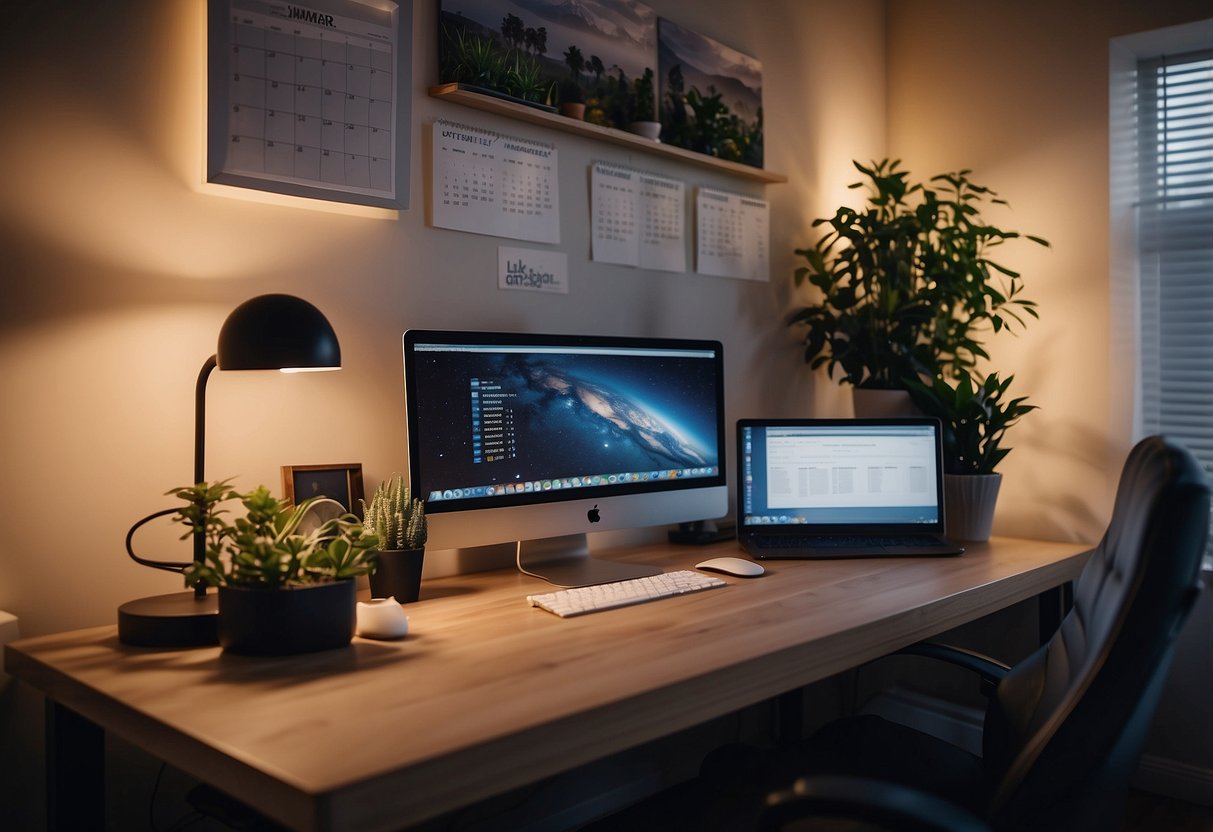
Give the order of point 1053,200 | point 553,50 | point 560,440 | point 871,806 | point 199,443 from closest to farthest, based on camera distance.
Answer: point 871,806 → point 199,443 → point 560,440 → point 553,50 → point 1053,200

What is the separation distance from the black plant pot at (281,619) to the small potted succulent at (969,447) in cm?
163

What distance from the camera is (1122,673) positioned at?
3.38 ft

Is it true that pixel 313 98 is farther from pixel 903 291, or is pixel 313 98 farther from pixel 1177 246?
pixel 1177 246

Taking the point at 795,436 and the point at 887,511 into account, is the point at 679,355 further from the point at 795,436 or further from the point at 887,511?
the point at 887,511

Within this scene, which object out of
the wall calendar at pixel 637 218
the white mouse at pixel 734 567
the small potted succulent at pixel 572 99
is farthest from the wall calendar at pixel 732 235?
the white mouse at pixel 734 567

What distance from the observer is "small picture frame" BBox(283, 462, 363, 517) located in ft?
5.35

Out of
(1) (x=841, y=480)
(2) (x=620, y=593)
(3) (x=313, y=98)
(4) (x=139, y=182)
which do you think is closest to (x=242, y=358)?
(4) (x=139, y=182)

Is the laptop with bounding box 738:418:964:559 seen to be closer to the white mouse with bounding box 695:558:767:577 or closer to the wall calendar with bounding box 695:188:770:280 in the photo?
the white mouse with bounding box 695:558:767:577

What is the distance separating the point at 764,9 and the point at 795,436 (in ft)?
4.25

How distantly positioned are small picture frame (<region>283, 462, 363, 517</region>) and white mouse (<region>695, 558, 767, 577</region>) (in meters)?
0.70

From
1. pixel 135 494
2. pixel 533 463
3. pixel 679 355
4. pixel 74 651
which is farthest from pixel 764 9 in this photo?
pixel 74 651

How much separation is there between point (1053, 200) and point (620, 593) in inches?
73.9

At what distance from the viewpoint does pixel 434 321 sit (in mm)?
1909

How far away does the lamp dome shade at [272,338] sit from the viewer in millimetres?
1360
